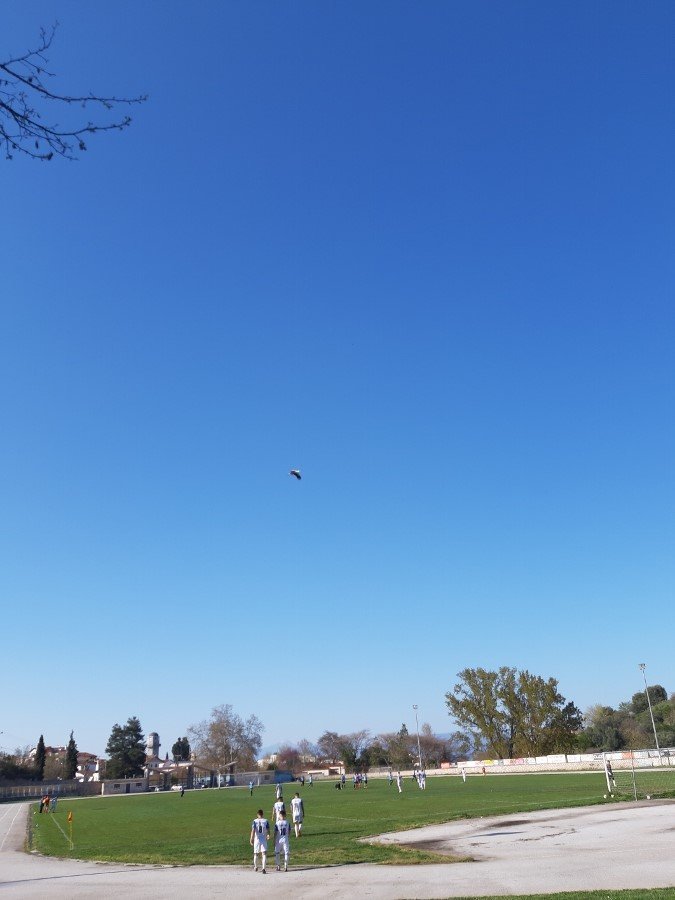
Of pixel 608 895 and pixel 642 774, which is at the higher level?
pixel 608 895

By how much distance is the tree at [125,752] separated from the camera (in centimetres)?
14175

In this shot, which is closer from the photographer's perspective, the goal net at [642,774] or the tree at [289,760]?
the goal net at [642,774]

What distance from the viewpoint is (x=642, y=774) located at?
53.8 m

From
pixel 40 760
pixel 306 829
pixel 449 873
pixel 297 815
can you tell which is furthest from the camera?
pixel 40 760

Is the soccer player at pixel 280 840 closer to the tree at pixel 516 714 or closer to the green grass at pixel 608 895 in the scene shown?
the green grass at pixel 608 895

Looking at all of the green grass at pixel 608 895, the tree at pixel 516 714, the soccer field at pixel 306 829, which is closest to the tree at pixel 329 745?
the tree at pixel 516 714

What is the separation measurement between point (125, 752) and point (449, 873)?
142 m

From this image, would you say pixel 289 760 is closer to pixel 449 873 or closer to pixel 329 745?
pixel 329 745

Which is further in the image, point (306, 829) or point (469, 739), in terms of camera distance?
point (469, 739)

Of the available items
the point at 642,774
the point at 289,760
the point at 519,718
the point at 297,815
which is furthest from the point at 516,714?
the point at 289,760

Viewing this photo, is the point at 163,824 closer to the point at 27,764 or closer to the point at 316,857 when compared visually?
the point at 316,857

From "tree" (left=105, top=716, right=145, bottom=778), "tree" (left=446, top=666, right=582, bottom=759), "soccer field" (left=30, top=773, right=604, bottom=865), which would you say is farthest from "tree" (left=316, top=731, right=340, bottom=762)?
"soccer field" (left=30, top=773, right=604, bottom=865)

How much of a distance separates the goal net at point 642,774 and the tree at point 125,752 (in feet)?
346

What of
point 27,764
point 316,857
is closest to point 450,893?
point 316,857
